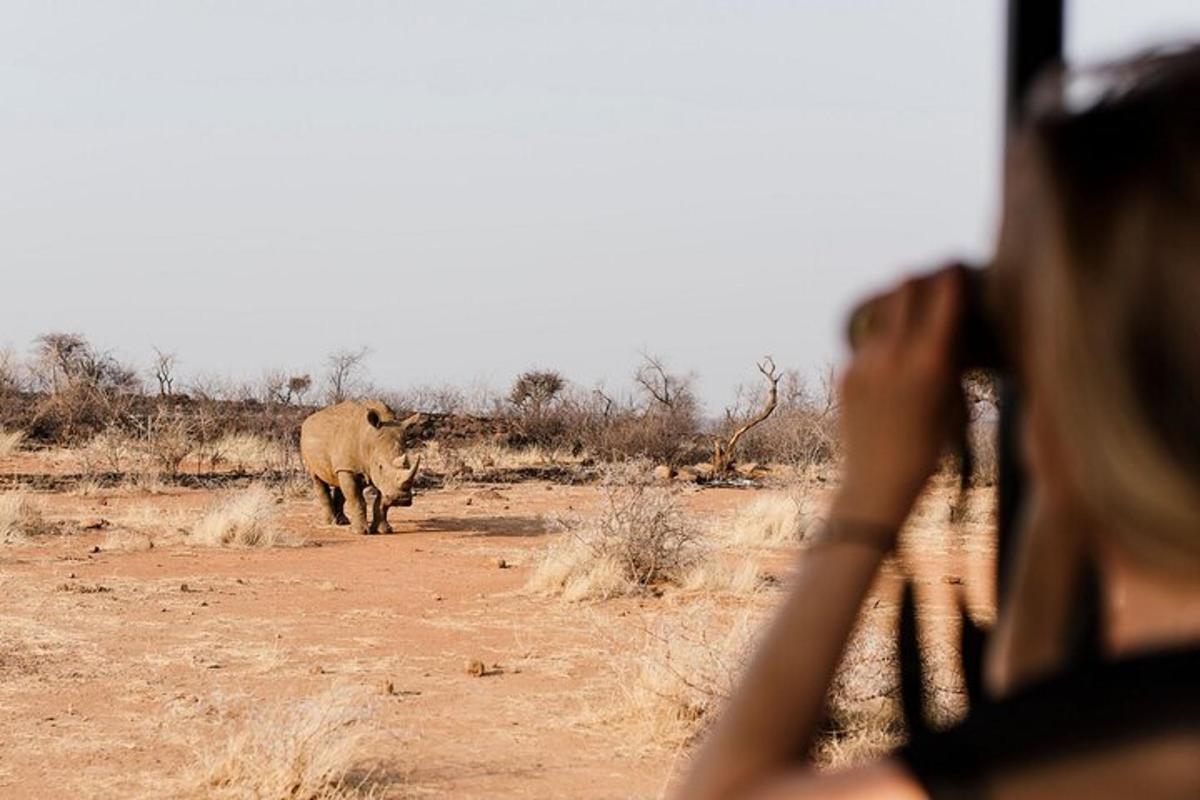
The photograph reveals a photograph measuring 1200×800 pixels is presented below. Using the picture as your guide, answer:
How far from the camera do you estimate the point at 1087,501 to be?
2.40 feet

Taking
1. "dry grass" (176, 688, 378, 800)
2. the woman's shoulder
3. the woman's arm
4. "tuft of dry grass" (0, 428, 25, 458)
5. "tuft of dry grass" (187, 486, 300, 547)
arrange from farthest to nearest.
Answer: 1. "tuft of dry grass" (0, 428, 25, 458)
2. "tuft of dry grass" (187, 486, 300, 547)
3. "dry grass" (176, 688, 378, 800)
4. the woman's arm
5. the woman's shoulder

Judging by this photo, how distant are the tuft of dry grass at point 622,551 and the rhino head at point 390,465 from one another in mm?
3882

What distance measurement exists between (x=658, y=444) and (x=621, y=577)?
769 inches

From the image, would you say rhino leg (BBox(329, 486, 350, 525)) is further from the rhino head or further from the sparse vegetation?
the sparse vegetation

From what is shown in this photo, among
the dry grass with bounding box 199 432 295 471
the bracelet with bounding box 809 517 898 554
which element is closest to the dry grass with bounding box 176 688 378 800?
the bracelet with bounding box 809 517 898 554

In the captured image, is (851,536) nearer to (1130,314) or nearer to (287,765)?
(1130,314)

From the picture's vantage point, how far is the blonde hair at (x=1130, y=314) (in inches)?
27.6

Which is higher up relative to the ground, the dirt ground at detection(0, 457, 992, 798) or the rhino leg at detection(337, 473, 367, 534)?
the rhino leg at detection(337, 473, 367, 534)

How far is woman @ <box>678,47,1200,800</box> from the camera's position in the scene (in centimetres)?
70

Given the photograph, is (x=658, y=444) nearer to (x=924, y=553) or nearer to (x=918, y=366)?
(x=924, y=553)

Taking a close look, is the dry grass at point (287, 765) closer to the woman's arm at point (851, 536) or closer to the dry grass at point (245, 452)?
the woman's arm at point (851, 536)

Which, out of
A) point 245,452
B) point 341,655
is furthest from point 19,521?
point 245,452

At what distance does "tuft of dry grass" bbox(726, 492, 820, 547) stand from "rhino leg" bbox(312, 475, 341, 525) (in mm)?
5569

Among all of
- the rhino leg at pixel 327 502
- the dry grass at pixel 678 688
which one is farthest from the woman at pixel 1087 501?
the rhino leg at pixel 327 502
